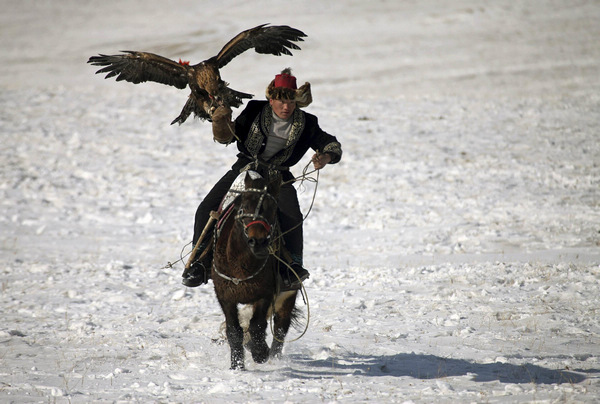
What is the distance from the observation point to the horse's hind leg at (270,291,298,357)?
20.1 feet

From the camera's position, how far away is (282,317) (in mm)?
6172

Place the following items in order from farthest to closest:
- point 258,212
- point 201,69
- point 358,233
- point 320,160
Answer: point 358,233
point 320,160
point 201,69
point 258,212

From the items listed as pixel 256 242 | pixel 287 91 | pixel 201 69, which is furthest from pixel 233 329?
pixel 201 69

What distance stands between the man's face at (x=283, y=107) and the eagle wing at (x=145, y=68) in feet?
2.70

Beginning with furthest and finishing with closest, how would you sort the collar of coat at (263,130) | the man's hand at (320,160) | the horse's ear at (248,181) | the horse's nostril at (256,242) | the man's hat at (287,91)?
the collar of coat at (263,130)
the man's hat at (287,91)
the man's hand at (320,160)
the horse's ear at (248,181)
the horse's nostril at (256,242)

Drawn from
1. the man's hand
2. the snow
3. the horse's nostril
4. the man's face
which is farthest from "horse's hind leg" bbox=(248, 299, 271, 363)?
the man's face

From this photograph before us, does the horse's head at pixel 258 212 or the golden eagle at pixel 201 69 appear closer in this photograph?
the horse's head at pixel 258 212

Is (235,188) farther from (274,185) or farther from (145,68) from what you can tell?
(145,68)

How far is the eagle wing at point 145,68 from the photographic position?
5.59 meters

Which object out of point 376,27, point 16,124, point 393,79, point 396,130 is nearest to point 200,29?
point 376,27

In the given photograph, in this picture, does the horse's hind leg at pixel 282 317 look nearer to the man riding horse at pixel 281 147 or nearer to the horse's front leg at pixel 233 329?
the man riding horse at pixel 281 147

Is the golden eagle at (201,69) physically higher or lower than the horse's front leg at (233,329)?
higher

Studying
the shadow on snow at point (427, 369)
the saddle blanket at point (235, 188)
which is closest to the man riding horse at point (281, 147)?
the saddle blanket at point (235, 188)

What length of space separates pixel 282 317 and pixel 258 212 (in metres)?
1.63
